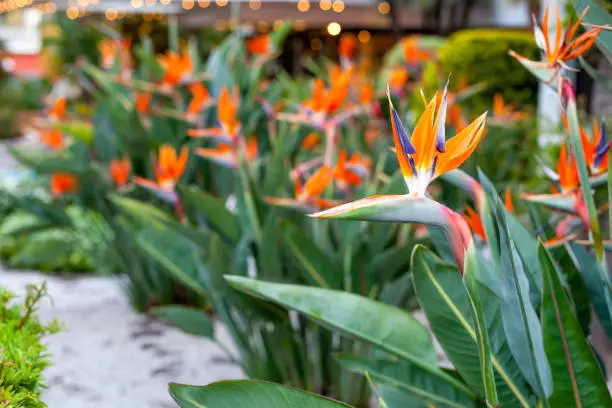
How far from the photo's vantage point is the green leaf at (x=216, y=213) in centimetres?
173

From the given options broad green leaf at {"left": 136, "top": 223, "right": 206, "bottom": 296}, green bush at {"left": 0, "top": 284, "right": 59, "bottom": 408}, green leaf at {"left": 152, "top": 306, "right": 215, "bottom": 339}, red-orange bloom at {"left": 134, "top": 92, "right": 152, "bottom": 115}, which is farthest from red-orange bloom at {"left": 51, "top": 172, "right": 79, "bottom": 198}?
green bush at {"left": 0, "top": 284, "right": 59, "bottom": 408}

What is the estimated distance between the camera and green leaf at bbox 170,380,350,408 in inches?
35.7

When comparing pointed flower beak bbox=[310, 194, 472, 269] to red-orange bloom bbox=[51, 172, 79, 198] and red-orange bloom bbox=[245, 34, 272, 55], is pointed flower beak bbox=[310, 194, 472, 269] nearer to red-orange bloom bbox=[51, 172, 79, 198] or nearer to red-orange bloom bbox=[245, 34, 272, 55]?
red-orange bloom bbox=[51, 172, 79, 198]

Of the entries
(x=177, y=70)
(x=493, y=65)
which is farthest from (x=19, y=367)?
(x=493, y=65)

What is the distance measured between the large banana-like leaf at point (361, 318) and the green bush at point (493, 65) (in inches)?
135

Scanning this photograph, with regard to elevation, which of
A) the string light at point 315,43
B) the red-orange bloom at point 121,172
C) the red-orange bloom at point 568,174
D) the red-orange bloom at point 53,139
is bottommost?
the string light at point 315,43

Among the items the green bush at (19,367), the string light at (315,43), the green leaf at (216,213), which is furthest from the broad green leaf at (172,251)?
the string light at (315,43)

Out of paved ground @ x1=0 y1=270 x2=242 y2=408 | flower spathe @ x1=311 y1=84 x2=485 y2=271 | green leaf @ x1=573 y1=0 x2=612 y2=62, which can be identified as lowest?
paved ground @ x1=0 y1=270 x2=242 y2=408

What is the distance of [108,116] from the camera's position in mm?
2668

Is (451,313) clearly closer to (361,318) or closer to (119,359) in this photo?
(361,318)

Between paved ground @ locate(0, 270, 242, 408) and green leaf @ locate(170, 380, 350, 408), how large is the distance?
1.14 metres

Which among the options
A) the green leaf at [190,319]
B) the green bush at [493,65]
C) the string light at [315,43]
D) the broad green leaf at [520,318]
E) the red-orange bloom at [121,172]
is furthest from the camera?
the string light at [315,43]

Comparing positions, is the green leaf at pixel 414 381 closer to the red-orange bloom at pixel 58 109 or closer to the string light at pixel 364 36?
the red-orange bloom at pixel 58 109

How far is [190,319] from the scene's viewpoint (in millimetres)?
1697
